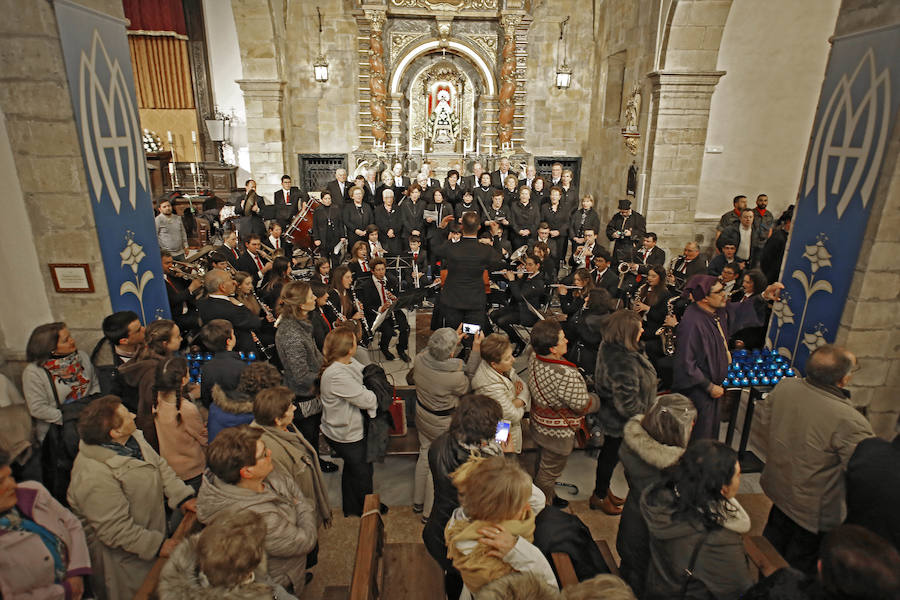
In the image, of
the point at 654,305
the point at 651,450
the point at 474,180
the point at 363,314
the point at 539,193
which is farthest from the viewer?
the point at 474,180

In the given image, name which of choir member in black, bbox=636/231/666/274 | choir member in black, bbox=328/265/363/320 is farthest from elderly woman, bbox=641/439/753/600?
choir member in black, bbox=636/231/666/274

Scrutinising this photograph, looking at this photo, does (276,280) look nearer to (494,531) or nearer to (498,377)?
(498,377)

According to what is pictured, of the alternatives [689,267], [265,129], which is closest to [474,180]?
[689,267]

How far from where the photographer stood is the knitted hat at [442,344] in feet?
10.8

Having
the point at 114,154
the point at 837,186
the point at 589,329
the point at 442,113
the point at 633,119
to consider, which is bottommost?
the point at 589,329

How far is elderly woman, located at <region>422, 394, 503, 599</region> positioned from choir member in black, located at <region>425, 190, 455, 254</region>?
18.9ft

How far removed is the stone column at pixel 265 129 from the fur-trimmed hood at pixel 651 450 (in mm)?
11169

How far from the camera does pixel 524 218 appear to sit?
862cm

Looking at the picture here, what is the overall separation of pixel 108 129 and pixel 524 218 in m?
5.78

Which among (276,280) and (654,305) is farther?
(276,280)

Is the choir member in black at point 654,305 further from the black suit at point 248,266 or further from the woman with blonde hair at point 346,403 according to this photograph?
the black suit at point 248,266

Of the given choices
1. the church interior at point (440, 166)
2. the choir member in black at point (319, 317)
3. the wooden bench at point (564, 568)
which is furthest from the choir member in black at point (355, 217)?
the wooden bench at point (564, 568)

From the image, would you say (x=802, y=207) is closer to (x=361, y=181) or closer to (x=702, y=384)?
(x=702, y=384)

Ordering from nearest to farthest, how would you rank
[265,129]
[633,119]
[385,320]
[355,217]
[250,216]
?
1. [385,320]
2. [355,217]
3. [250,216]
4. [633,119]
5. [265,129]
